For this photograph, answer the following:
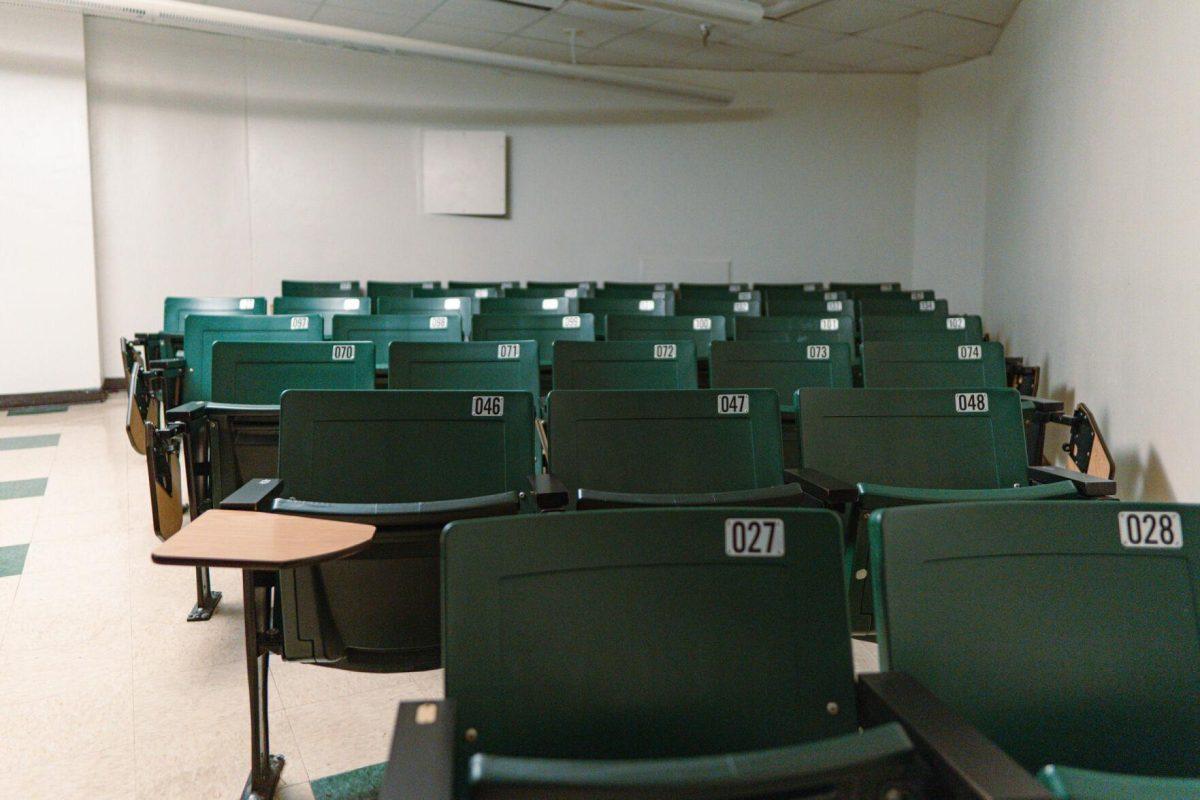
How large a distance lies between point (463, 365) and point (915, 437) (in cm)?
156

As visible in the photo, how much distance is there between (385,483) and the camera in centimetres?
A: 223

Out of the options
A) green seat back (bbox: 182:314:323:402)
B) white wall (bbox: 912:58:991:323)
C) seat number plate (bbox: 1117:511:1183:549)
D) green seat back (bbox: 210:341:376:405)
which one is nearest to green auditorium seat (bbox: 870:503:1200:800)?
seat number plate (bbox: 1117:511:1183:549)

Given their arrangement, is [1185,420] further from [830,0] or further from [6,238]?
[6,238]

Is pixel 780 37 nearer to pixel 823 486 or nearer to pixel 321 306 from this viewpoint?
pixel 321 306

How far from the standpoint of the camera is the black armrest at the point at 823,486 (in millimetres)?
2033

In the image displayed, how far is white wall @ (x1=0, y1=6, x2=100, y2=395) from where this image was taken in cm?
731

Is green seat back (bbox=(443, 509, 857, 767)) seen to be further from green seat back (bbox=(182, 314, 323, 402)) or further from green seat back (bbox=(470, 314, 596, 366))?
green seat back (bbox=(470, 314, 596, 366))

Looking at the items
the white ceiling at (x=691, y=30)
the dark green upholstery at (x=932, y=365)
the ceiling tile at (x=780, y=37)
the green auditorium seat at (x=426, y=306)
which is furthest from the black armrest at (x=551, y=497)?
the ceiling tile at (x=780, y=37)

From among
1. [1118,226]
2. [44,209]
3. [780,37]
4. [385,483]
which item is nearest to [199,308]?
[44,209]

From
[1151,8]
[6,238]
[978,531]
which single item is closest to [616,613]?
[978,531]

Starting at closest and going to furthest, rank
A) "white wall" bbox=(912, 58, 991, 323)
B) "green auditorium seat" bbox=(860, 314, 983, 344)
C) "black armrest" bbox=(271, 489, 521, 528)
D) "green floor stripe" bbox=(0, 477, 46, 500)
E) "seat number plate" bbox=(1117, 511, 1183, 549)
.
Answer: "seat number plate" bbox=(1117, 511, 1183, 549) → "black armrest" bbox=(271, 489, 521, 528) → "green floor stripe" bbox=(0, 477, 46, 500) → "green auditorium seat" bbox=(860, 314, 983, 344) → "white wall" bbox=(912, 58, 991, 323)

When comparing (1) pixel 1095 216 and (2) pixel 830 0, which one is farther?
(2) pixel 830 0

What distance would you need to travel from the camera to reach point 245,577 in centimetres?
175

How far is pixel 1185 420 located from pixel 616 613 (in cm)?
293
